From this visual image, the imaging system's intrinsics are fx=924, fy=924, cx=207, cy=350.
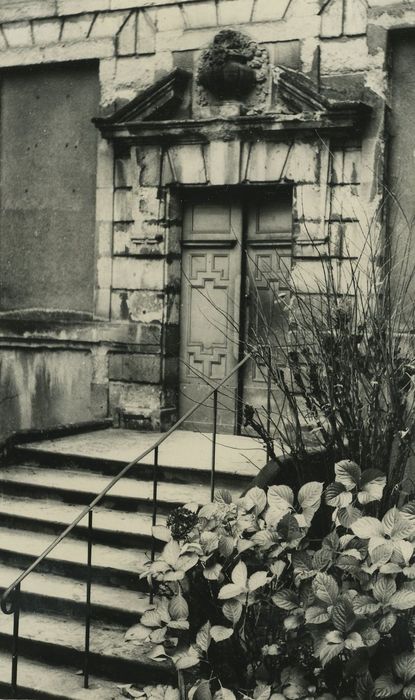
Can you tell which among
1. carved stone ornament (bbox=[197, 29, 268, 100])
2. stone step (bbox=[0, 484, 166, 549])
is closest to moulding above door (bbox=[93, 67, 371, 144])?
carved stone ornament (bbox=[197, 29, 268, 100])

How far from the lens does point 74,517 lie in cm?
640

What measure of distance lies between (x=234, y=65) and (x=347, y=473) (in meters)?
4.69

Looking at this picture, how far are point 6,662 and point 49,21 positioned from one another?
6256 mm

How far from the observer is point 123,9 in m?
8.62

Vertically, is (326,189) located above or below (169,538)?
above

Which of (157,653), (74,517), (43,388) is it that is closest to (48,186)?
(43,388)

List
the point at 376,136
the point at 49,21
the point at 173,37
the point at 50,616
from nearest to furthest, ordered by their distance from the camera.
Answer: the point at 50,616 → the point at 376,136 → the point at 173,37 → the point at 49,21

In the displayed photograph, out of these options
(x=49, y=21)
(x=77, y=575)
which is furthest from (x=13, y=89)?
(x=77, y=575)

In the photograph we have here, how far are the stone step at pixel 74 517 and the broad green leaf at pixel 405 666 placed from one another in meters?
2.48

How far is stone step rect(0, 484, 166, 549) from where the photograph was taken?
6.04 m

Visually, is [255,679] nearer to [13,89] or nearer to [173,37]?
[173,37]

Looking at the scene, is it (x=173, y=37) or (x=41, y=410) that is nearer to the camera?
(x=173, y=37)

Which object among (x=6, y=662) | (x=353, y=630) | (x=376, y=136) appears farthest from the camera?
(x=376, y=136)

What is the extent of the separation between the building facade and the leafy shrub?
3.08m
